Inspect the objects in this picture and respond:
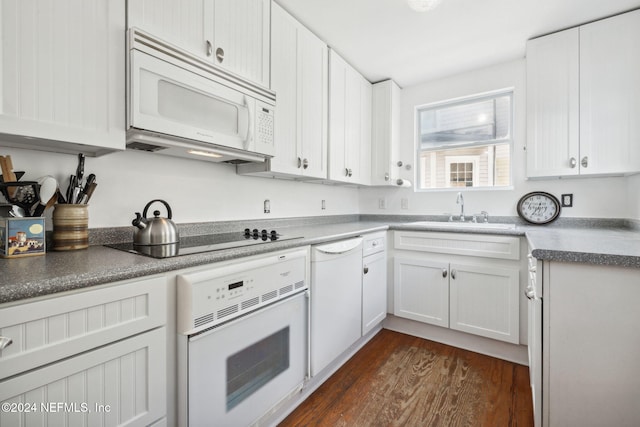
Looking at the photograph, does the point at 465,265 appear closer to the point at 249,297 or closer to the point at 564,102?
the point at 564,102

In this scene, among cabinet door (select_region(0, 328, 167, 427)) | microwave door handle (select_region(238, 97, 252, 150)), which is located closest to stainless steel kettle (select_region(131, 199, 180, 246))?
cabinet door (select_region(0, 328, 167, 427))

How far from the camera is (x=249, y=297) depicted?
126 cm

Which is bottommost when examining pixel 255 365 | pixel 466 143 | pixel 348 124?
pixel 255 365

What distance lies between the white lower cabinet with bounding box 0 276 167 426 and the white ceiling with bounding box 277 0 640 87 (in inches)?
77.9

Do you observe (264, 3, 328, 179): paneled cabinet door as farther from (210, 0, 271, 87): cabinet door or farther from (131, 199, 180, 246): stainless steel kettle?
(131, 199, 180, 246): stainless steel kettle

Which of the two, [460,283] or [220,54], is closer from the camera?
[220,54]

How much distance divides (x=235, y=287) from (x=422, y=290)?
1.72 m

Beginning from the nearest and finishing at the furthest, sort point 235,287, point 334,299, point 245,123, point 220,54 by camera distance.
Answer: point 235,287 → point 220,54 → point 245,123 → point 334,299

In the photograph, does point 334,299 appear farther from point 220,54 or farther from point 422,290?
point 220,54

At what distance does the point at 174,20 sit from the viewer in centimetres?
132

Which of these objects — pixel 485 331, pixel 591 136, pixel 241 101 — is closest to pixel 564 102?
Result: pixel 591 136

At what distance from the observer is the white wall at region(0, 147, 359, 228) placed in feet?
4.14

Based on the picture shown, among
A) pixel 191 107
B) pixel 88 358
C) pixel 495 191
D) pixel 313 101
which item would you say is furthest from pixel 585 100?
pixel 88 358

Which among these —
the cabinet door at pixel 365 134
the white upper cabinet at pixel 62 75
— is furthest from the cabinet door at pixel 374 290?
the white upper cabinet at pixel 62 75
